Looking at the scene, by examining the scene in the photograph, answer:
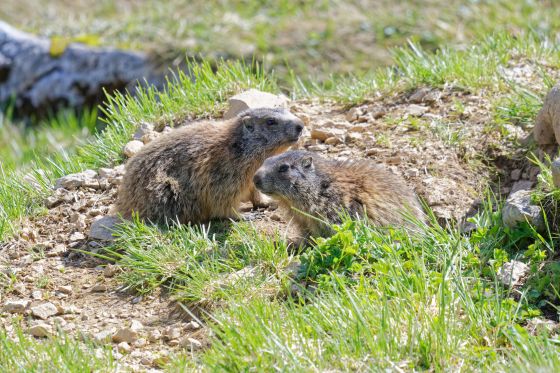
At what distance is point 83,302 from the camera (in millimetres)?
5117

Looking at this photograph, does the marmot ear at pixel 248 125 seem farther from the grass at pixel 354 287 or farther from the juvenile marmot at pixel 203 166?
the grass at pixel 354 287

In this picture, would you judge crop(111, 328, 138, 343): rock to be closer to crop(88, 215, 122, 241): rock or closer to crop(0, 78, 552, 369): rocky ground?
crop(0, 78, 552, 369): rocky ground

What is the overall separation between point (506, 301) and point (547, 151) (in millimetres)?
1953

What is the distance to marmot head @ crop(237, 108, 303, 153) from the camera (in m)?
6.19

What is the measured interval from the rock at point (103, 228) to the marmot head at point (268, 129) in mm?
1129

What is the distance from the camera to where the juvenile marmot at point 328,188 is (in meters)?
5.45

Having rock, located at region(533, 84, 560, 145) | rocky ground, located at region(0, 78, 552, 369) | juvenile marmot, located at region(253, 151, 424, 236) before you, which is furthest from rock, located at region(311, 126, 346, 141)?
rock, located at region(533, 84, 560, 145)

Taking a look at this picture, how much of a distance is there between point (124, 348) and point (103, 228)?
1459 millimetres

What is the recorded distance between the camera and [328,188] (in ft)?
18.3

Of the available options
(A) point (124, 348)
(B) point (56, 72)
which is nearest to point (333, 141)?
(A) point (124, 348)

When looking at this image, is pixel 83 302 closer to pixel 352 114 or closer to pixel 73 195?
pixel 73 195

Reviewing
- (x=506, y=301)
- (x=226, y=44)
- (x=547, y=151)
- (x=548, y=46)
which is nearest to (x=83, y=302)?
(x=506, y=301)

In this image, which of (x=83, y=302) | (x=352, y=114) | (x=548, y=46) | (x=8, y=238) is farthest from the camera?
(x=548, y=46)

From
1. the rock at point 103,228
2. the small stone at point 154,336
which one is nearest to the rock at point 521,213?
the small stone at point 154,336
